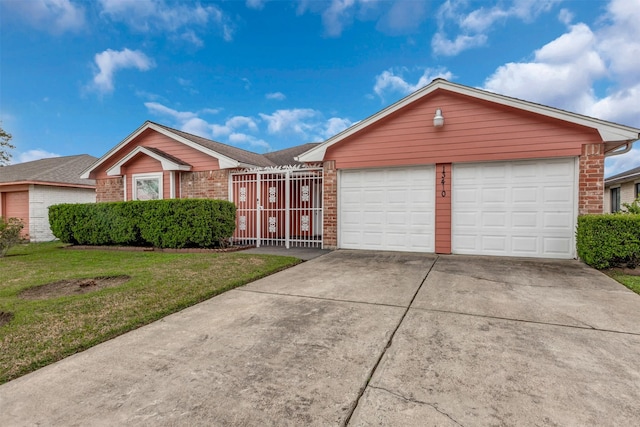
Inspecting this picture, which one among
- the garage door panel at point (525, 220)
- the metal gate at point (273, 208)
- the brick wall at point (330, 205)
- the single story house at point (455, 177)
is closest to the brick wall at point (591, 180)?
the single story house at point (455, 177)

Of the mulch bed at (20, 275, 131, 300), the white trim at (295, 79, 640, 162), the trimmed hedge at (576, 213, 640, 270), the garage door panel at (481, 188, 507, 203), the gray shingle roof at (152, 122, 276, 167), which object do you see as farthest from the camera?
the gray shingle roof at (152, 122, 276, 167)

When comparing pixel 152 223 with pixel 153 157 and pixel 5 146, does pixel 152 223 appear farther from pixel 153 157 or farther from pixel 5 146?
pixel 5 146

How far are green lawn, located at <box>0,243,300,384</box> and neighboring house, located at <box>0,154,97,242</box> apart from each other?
25.9 ft

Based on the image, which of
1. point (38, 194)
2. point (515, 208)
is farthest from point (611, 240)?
point (38, 194)

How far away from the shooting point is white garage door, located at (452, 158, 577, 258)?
21.5ft

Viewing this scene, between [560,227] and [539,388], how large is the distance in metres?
6.13

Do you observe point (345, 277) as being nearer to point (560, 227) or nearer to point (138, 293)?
point (138, 293)

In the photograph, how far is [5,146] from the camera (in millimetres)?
20406

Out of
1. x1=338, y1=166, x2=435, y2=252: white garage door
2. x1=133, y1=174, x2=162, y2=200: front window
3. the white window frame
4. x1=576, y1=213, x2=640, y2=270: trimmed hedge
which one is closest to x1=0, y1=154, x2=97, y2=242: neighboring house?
the white window frame

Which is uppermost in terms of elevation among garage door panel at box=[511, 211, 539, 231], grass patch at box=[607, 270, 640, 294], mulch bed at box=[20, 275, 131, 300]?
garage door panel at box=[511, 211, 539, 231]

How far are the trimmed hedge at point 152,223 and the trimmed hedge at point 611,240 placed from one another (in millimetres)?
8366

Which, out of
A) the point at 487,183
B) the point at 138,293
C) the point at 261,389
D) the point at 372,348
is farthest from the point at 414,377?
the point at 487,183

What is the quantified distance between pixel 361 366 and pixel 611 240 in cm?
589

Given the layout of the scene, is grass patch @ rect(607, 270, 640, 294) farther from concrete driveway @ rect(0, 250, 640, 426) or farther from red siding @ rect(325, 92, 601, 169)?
red siding @ rect(325, 92, 601, 169)
